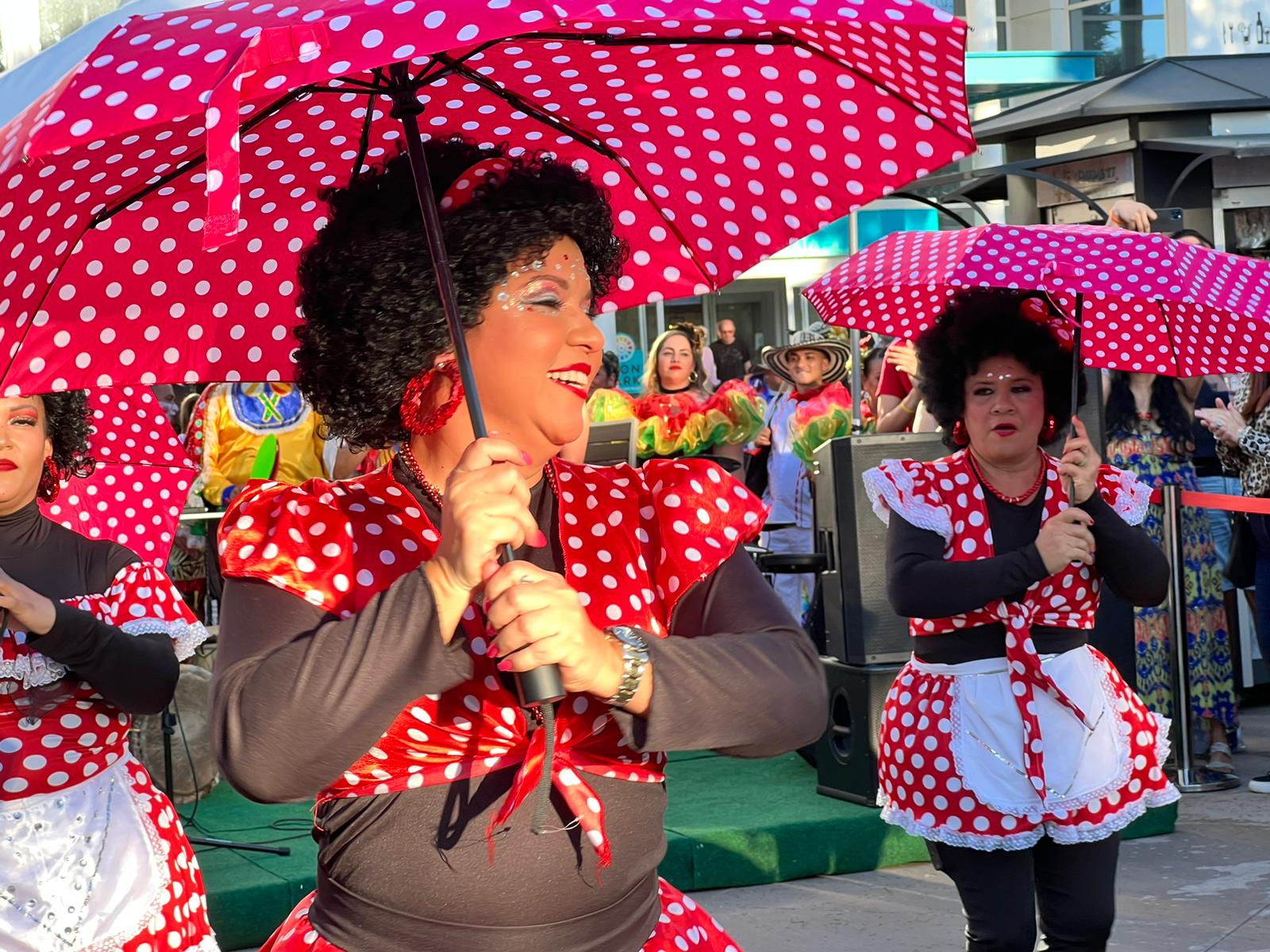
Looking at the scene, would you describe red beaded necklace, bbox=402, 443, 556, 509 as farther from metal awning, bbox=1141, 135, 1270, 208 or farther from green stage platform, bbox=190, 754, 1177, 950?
metal awning, bbox=1141, 135, 1270, 208

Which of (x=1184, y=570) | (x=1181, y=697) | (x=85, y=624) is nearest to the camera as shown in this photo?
(x=85, y=624)

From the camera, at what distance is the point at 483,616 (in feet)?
6.45

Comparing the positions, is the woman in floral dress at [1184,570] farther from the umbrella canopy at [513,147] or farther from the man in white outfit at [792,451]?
the umbrella canopy at [513,147]

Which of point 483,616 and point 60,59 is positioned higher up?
point 60,59

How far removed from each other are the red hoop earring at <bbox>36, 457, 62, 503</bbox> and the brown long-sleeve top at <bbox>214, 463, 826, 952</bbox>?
6.03ft

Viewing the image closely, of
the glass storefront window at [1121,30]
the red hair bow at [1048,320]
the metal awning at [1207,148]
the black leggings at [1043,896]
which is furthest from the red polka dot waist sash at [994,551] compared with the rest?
the glass storefront window at [1121,30]

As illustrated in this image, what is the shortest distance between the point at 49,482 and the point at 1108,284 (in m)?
2.71

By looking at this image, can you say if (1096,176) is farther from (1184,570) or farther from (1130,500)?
(1130,500)

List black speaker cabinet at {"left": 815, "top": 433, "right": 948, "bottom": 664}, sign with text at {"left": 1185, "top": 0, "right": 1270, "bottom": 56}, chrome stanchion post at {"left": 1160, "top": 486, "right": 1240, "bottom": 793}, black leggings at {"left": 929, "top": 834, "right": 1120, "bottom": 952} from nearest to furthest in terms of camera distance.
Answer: black leggings at {"left": 929, "top": 834, "right": 1120, "bottom": 952}
black speaker cabinet at {"left": 815, "top": 433, "right": 948, "bottom": 664}
chrome stanchion post at {"left": 1160, "top": 486, "right": 1240, "bottom": 793}
sign with text at {"left": 1185, "top": 0, "right": 1270, "bottom": 56}

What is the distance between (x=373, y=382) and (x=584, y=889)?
0.70 meters

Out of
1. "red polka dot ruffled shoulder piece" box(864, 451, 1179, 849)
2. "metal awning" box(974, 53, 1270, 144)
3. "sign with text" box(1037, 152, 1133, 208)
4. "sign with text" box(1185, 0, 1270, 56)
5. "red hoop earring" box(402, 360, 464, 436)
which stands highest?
"sign with text" box(1185, 0, 1270, 56)

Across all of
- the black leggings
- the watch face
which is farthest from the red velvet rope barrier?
the watch face

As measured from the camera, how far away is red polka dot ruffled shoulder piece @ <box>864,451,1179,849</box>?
3.86 metres

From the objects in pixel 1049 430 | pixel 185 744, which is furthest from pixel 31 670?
pixel 185 744
